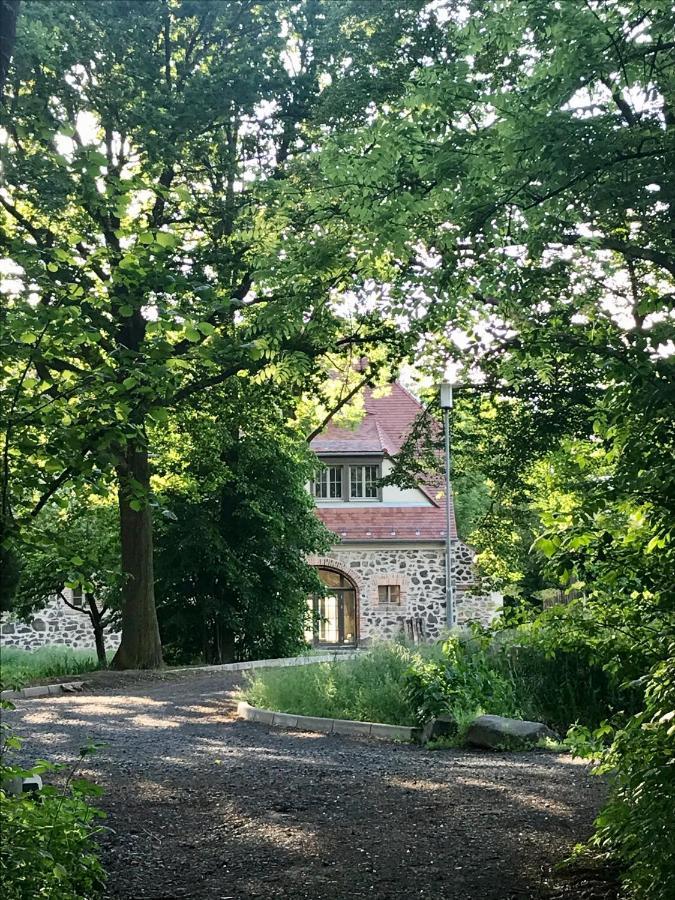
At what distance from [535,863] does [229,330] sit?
9.48 metres

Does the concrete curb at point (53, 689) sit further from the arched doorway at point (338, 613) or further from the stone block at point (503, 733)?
the arched doorway at point (338, 613)

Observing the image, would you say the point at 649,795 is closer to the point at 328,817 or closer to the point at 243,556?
the point at 328,817

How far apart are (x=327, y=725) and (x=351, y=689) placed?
2.68 feet

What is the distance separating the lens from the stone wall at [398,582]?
31.6 meters

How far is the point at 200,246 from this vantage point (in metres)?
15.4

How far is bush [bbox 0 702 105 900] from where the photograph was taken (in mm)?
3697

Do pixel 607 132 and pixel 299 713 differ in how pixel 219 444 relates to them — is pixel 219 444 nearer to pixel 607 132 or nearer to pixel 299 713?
pixel 299 713

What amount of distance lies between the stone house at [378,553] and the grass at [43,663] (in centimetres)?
846

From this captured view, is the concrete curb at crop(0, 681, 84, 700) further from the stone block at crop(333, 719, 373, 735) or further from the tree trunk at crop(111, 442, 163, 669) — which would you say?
the stone block at crop(333, 719, 373, 735)

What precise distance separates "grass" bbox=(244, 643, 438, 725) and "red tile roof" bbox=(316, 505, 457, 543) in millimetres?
17571

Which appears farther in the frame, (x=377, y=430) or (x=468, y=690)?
(x=377, y=430)

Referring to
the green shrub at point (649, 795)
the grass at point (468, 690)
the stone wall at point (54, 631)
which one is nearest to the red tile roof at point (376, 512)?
the stone wall at point (54, 631)

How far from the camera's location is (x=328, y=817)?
6.53m

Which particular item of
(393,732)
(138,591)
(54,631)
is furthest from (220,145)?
(54,631)
